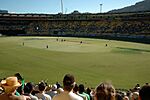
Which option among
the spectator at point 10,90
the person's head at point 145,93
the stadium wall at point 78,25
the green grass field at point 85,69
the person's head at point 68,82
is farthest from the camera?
the stadium wall at point 78,25

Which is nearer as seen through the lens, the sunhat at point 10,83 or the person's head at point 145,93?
the person's head at point 145,93

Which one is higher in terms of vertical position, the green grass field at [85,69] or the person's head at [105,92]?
the person's head at [105,92]

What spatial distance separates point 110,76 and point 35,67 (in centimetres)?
872

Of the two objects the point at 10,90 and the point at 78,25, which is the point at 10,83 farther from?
the point at 78,25

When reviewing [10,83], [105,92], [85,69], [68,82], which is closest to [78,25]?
[85,69]

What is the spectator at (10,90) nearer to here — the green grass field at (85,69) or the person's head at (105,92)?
the person's head at (105,92)

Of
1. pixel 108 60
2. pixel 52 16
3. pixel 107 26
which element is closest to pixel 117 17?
pixel 107 26

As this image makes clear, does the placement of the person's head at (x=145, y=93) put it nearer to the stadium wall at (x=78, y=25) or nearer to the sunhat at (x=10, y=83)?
the sunhat at (x=10, y=83)

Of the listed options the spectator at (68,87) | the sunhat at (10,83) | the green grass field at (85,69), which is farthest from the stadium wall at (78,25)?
the sunhat at (10,83)

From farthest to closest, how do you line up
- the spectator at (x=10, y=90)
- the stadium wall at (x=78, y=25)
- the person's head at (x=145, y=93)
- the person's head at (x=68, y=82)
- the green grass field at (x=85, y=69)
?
the stadium wall at (x=78, y=25), the green grass field at (x=85, y=69), the person's head at (x=68, y=82), the spectator at (x=10, y=90), the person's head at (x=145, y=93)

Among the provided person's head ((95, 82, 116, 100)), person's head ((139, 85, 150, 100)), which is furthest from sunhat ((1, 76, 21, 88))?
person's head ((139, 85, 150, 100))

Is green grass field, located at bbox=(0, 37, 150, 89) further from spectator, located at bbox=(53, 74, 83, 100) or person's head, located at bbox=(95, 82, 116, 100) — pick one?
person's head, located at bbox=(95, 82, 116, 100)

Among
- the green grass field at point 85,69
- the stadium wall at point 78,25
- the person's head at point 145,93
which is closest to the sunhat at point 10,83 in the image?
the person's head at point 145,93

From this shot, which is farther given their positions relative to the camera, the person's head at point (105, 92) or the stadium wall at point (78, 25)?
the stadium wall at point (78, 25)
